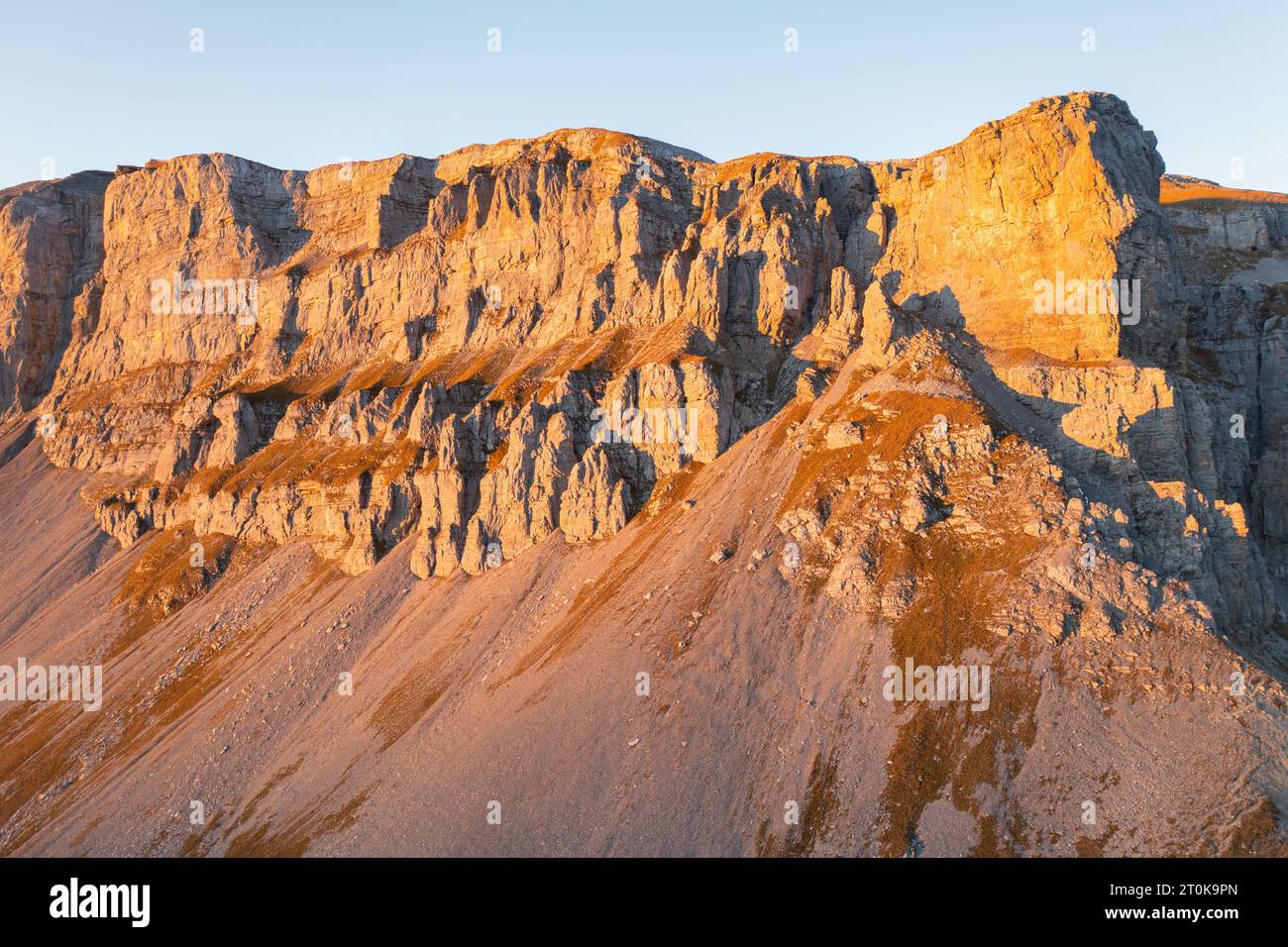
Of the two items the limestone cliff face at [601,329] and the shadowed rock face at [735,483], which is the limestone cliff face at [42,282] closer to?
the limestone cliff face at [601,329]

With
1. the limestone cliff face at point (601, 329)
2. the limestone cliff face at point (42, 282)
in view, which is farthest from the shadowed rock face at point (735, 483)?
the limestone cliff face at point (42, 282)

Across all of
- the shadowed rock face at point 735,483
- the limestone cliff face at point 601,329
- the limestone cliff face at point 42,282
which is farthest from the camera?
the limestone cliff face at point 42,282

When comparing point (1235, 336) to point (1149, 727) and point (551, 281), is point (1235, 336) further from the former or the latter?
point (551, 281)

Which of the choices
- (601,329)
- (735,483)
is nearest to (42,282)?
(601,329)

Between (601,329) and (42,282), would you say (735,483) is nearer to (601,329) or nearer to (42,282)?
(601,329)

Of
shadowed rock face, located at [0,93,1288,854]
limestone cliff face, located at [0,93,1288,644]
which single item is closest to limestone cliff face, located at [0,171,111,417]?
limestone cliff face, located at [0,93,1288,644]

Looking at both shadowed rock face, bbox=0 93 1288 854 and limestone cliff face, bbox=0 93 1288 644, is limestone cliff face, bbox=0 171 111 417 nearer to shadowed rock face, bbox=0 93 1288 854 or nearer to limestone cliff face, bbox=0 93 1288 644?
limestone cliff face, bbox=0 93 1288 644
